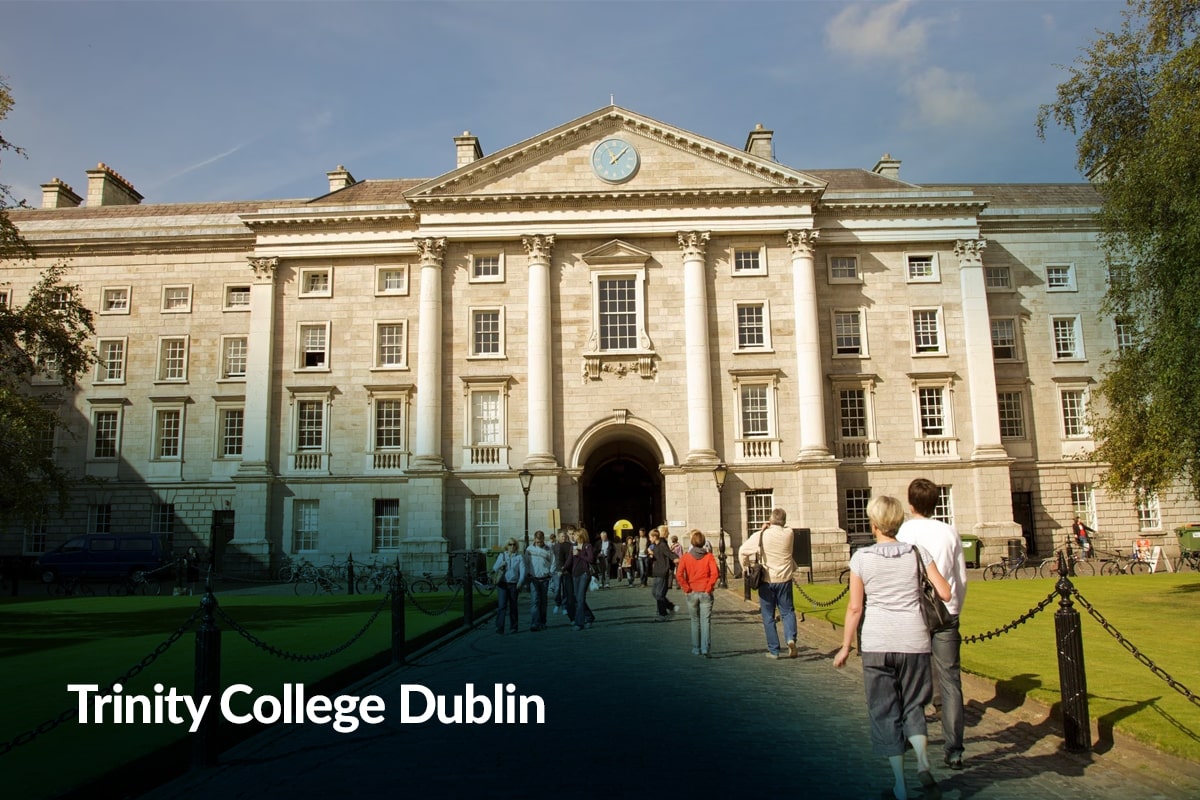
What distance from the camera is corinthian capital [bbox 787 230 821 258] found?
1387 inches

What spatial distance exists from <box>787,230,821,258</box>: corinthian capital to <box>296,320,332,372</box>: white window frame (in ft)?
62.6

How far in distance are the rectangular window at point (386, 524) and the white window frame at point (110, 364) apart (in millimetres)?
12949

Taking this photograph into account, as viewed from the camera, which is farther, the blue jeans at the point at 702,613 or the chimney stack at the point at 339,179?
the chimney stack at the point at 339,179

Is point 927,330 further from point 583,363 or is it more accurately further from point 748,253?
point 583,363

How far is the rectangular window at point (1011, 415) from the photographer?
121 ft

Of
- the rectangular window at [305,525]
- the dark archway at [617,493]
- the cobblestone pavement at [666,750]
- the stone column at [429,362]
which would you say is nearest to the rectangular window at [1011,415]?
the dark archway at [617,493]

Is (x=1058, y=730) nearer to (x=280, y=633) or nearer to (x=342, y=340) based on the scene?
(x=280, y=633)

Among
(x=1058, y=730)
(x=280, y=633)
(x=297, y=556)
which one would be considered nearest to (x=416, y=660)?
(x=280, y=633)

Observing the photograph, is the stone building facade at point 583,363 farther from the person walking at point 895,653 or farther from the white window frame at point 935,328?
the person walking at point 895,653

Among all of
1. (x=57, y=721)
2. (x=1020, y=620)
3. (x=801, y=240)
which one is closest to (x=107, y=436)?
(x=801, y=240)

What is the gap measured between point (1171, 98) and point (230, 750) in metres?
18.1

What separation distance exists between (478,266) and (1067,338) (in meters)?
25.3

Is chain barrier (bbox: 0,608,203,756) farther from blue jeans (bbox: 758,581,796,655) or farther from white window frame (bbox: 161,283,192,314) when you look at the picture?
white window frame (bbox: 161,283,192,314)

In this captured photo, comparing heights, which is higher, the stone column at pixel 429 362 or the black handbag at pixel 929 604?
the stone column at pixel 429 362
